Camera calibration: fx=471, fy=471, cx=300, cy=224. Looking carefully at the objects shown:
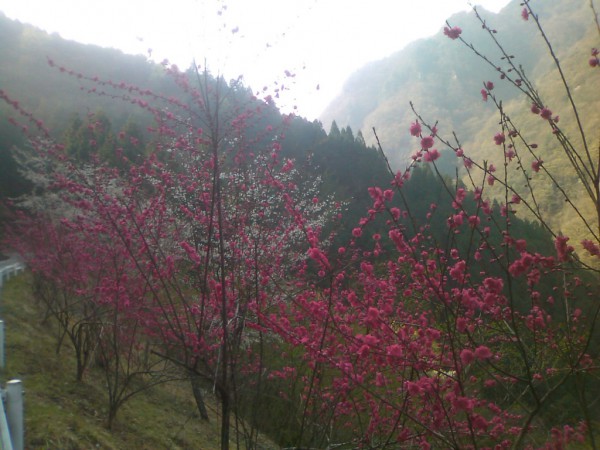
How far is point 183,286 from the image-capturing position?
630 cm

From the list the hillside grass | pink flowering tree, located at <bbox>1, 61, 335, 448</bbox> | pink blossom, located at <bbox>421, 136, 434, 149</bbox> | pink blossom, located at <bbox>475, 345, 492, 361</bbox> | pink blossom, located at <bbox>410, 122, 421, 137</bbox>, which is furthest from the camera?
the hillside grass

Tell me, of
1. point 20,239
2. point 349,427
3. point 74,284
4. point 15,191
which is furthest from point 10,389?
point 15,191

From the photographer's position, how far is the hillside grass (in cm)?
514

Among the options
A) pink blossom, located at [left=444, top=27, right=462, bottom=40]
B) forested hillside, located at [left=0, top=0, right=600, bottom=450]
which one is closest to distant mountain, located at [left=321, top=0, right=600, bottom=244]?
forested hillside, located at [left=0, top=0, right=600, bottom=450]

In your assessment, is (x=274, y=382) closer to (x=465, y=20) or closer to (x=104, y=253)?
(x=104, y=253)

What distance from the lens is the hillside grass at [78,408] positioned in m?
5.14

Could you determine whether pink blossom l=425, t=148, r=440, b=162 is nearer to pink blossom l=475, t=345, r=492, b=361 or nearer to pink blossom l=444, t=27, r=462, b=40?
pink blossom l=444, t=27, r=462, b=40

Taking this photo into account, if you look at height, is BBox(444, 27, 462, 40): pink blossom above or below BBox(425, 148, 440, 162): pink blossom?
above

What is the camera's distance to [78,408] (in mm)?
6012

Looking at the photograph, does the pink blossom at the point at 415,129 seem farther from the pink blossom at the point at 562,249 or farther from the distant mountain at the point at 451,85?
the distant mountain at the point at 451,85

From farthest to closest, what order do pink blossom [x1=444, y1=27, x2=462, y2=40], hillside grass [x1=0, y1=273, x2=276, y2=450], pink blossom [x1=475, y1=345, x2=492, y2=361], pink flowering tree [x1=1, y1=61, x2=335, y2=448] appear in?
hillside grass [x1=0, y1=273, x2=276, y2=450] < pink flowering tree [x1=1, y1=61, x2=335, y2=448] < pink blossom [x1=444, y1=27, x2=462, y2=40] < pink blossom [x1=475, y1=345, x2=492, y2=361]

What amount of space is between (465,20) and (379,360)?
9117 cm

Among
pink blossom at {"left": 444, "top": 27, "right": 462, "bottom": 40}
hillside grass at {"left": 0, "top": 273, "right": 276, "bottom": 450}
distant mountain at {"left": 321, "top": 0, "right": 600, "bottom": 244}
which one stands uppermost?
distant mountain at {"left": 321, "top": 0, "right": 600, "bottom": 244}

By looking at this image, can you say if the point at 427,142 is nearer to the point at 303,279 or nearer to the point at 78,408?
the point at 303,279
